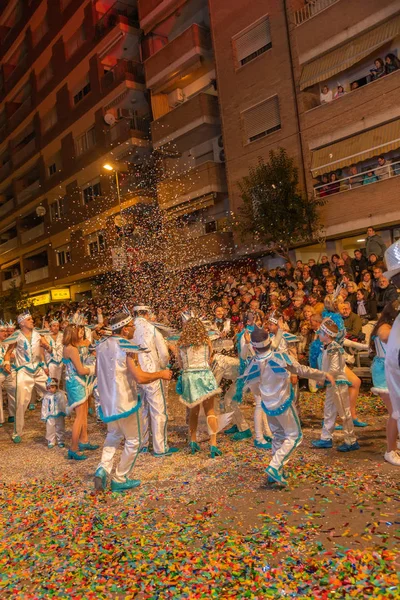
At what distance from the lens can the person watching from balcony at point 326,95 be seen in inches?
721

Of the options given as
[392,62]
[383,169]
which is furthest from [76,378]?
[392,62]

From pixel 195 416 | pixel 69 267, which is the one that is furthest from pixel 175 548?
pixel 69 267

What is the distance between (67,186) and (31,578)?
32.6m

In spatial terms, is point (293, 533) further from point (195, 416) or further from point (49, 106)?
point (49, 106)

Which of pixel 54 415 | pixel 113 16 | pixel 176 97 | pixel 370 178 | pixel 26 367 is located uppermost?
pixel 113 16

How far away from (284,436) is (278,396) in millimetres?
414

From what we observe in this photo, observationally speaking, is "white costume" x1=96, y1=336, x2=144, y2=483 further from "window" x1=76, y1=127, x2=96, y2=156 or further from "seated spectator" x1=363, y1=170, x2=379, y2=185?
"window" x1=76, y1=127, x2=96, y2=156

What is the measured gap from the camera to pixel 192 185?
23781mm

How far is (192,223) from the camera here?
2472cm

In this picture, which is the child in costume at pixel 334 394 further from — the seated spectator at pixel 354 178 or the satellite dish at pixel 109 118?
the satellite dish at pixel 109 118

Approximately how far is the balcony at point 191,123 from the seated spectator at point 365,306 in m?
14.2

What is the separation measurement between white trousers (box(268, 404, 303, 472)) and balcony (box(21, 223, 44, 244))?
35354 millimetres

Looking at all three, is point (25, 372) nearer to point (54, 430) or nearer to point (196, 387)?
point (54, 430)

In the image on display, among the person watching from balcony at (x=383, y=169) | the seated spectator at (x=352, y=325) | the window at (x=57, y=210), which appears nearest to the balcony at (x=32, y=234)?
the window at (x=57, y=210)
